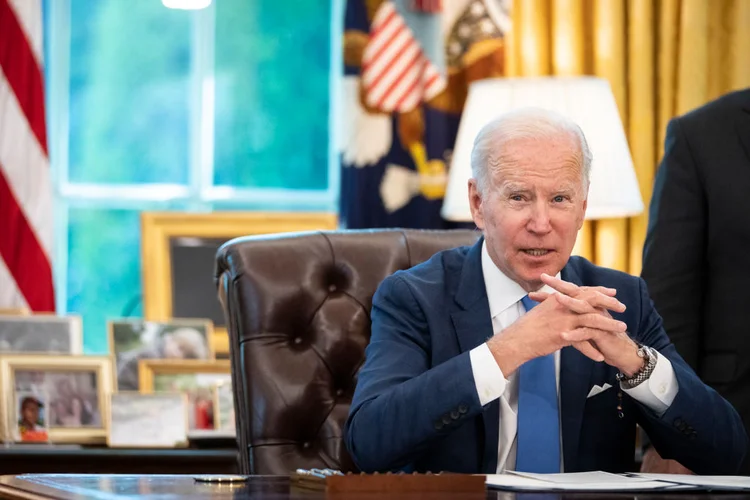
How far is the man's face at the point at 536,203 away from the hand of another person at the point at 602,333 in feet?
0.33

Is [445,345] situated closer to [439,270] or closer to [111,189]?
[439,270]

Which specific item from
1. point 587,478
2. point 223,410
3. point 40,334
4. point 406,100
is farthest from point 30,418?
point 587,478

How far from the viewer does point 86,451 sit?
299 cm

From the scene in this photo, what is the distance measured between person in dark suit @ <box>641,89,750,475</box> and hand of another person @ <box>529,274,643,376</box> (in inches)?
22.1

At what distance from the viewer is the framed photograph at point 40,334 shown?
3346 mm

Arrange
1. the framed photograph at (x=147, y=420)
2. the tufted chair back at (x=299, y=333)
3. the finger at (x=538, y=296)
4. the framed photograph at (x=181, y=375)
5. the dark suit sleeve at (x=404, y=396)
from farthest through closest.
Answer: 1. the framed photograph at (x=181, y=375)
2. the framed photograph at (x=147, y=420)
3. the tufted chair back at (x=299, y=333)
4. the finger at (x=538, y=296)
5. the dark suit sleeve at (x=404, y=396)

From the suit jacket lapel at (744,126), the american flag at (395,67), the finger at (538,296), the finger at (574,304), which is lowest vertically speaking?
the finger at (574,304)

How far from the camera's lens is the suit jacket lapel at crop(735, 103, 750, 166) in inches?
102

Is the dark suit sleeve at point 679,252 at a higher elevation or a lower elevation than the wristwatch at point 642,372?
higher

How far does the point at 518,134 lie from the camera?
204cm

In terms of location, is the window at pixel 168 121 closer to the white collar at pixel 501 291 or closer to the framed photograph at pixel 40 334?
the framed photograph at pixel 40 334

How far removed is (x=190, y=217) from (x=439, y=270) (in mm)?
1748

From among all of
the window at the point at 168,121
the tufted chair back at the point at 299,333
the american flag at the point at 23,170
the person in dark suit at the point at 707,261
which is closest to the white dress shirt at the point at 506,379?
the tufted chair back at the point at 299,333

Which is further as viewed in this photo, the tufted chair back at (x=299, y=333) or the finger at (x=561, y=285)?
the tufted chair back at (x=299, y=333)
